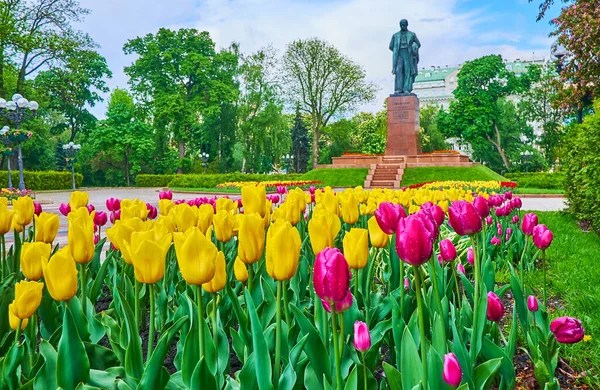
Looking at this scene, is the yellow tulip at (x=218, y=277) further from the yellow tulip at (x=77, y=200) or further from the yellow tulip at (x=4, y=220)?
the yellow tulip at (x=77, y=200)

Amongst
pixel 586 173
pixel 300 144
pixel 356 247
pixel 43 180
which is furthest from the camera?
pixel 300 144

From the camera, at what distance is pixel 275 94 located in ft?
122

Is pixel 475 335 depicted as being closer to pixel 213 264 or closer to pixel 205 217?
pixel 213 264

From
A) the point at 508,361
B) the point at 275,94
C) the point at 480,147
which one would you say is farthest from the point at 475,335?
the point at 480,147

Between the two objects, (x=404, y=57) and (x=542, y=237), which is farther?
(x=404, y=57)

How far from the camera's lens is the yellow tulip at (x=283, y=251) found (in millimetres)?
1171

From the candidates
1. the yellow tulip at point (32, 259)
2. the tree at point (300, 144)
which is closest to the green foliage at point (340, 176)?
the yellow tulip at point (32, 259)

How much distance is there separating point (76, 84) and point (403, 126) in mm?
24139

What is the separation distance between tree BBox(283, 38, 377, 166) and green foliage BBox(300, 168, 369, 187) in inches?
381

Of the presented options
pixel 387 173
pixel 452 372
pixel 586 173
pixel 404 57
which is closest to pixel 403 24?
pixel 404 57

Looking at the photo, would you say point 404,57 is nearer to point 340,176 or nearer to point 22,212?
point 340,176

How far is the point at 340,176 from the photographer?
79.5ft

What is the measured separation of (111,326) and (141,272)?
0.59m

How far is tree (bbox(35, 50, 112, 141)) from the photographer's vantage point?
29.9 metres
